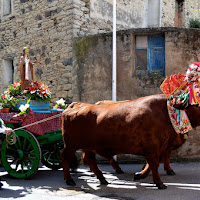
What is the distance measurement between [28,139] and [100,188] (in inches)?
65.2

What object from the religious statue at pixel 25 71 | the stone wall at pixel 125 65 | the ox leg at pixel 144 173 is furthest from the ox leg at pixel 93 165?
the stone wall at pixel 125 65

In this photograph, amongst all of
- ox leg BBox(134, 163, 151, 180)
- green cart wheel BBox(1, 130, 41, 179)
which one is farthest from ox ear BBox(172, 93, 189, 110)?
green cart wheel BBox(1, 130, 41, 179)

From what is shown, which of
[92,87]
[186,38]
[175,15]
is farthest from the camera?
[175,15]

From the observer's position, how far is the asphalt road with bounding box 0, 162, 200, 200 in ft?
15.2

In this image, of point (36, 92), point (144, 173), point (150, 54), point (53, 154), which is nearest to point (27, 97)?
point (36, 92)

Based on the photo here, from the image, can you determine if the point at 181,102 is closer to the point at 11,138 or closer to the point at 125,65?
the point at 11,138

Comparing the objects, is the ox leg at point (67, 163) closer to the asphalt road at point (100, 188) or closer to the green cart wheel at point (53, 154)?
the asphalt road at point (100, 188)

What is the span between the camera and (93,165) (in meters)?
5.49

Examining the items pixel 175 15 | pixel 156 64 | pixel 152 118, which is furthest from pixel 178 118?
pixel 175 15

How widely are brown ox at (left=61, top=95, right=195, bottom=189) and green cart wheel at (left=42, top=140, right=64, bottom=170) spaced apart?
117cm

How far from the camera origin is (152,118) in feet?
15.6

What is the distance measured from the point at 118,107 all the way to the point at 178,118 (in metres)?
0.99

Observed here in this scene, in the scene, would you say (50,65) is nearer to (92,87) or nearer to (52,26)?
(52,26)

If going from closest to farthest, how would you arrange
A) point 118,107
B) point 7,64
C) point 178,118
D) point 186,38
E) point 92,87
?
point 178,118
point 118,107
point 186,38
point 92,87
point 7,64
